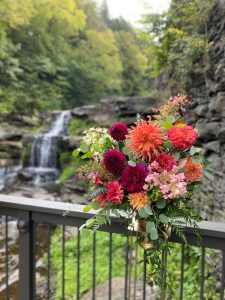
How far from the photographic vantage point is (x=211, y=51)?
4348mm

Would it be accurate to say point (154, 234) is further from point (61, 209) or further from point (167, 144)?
point (61, 209)

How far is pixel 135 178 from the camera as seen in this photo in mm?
1359

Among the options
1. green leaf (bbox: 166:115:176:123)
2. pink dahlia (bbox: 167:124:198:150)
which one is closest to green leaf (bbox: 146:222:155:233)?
pink dahlia (bbox: 167:124:198:150)

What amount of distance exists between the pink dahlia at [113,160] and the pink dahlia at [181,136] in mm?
232

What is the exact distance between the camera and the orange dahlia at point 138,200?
4.40 feet

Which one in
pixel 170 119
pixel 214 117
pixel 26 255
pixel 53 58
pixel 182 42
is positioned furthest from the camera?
pixel 53 58

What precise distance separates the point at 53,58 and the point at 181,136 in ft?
73.2

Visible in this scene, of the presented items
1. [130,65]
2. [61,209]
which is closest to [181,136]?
[61,209]

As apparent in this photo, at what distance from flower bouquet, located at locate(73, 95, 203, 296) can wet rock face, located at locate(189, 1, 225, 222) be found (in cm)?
242

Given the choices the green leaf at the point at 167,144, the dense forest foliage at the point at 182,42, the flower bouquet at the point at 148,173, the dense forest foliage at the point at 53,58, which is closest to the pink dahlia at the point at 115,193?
the flower bouquet at the point at 148,173

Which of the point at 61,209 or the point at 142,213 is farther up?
the point at 142,213

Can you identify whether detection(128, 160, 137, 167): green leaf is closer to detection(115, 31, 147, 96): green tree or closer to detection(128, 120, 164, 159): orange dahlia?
detection(128, 120, 164, 159): orange dahlia

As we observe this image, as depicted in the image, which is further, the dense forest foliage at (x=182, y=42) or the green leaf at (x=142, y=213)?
the dense forest foliage at (x=182, y=42)

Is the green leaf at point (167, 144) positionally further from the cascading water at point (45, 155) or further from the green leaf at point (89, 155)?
the cascading water at point (45, 155)
